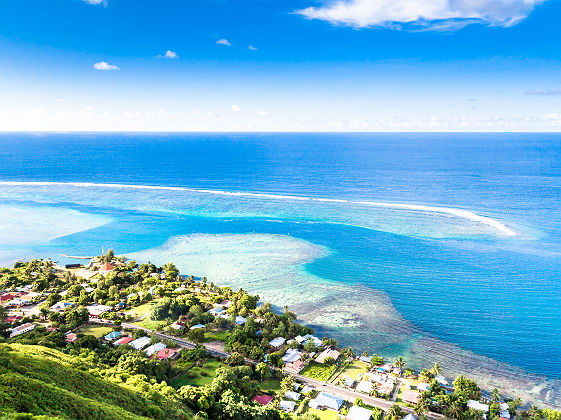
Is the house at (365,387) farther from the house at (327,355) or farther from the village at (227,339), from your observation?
the house at (327,355)

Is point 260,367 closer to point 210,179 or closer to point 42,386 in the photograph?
point 42,386

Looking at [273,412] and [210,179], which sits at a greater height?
[210,179]

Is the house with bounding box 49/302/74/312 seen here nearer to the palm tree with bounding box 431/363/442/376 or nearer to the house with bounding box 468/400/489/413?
the palm tree with bounding box 431/363/442/376

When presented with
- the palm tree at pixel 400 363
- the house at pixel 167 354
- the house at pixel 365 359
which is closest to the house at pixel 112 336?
the house at pixel 167 354

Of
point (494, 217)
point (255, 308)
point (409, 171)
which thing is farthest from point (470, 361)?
point (409, 171)

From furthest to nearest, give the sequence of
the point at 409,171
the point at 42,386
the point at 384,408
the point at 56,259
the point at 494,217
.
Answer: the point at 409,171
the point at 494,217
the point at 56,259
the point at 384,408
the point at 42,386

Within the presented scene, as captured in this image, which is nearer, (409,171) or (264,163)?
(409,171)

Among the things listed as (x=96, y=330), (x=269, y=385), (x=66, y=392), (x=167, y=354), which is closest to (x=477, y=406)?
(x=269, y=385)

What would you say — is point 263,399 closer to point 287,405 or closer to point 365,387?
point 287,405
